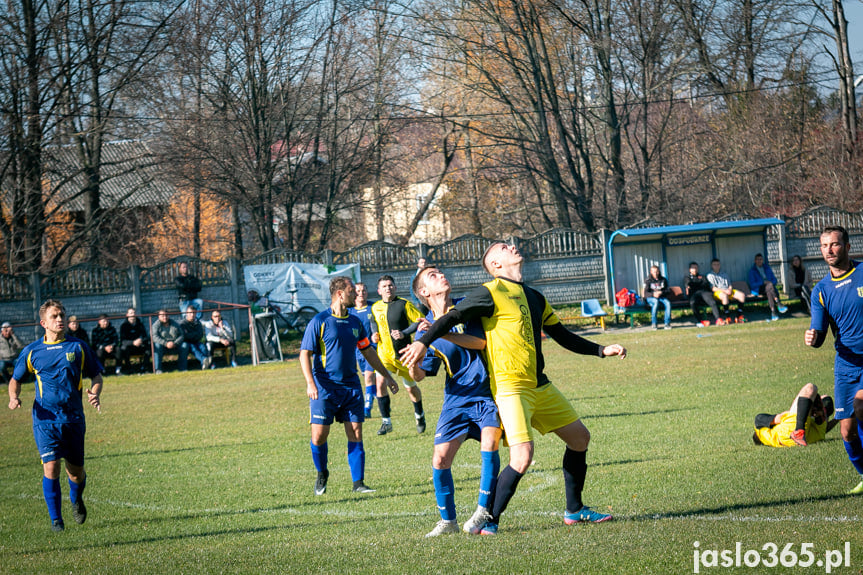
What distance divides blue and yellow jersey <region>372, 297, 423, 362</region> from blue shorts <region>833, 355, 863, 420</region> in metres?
5.34

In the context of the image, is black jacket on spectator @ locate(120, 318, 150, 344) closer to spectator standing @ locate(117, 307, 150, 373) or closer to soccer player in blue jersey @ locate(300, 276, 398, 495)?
spectator standing @ locate(117, 307, 150, 373)

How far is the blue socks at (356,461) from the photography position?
775 cm

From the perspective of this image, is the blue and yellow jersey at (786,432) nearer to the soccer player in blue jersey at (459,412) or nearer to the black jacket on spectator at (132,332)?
the soccer player in blue jersey at (459,412)

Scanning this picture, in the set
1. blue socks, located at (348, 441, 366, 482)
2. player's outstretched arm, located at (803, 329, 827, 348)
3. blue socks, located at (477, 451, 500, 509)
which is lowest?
blue socks, located at (348, 441, 366, 482)

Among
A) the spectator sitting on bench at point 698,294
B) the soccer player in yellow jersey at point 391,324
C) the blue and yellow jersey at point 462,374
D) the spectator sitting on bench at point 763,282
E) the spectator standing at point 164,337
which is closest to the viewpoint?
the blue and yellow jersey at point 462,374

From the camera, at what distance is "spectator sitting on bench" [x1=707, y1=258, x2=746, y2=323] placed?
75.2 feet

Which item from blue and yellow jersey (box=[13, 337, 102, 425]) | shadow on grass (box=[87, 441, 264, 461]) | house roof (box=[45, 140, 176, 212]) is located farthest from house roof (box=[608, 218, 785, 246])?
blue and yellow jersey (box=[13, 337, 102, 425])

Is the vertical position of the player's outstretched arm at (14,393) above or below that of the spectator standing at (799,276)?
above

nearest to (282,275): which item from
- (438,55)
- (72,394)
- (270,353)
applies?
(270,353)

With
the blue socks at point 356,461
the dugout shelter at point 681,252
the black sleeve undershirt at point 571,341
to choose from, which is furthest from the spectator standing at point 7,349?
the black sleeve undershirt at point 571,341

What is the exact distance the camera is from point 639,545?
191 inches

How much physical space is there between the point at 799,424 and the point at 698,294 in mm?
15748

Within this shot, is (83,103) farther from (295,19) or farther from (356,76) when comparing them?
(356,76)

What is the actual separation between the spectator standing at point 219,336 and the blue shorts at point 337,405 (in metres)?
13.7
